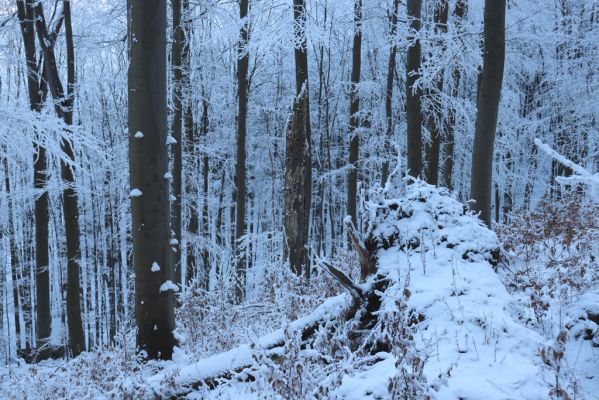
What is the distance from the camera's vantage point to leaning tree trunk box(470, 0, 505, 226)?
23.8ft

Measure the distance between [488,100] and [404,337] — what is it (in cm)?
587

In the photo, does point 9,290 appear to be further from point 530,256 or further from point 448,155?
point 530,256

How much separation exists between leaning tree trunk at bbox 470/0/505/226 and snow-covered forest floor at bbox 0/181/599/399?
1853mm

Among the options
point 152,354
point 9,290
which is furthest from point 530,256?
point 9,290

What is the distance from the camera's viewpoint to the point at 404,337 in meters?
2.71

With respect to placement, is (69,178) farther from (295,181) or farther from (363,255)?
(363,255)

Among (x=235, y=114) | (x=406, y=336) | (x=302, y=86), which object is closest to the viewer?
(x=406, y=336)

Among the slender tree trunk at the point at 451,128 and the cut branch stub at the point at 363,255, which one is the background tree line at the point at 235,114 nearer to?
the slender tree trunk at the point at 451,128

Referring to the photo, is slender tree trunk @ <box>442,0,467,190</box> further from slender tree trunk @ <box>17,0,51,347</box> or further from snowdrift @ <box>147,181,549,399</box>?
slender tree trunk @ <box>17,0,51,347</box>

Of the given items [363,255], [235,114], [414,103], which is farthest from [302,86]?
[235,114]

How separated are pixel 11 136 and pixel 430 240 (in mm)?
4712

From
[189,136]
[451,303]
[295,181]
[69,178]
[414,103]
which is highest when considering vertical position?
[414,103]

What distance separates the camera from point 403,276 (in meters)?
3.75

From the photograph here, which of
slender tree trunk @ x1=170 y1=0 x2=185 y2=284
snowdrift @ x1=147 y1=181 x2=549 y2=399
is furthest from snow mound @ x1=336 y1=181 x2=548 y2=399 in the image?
slender tree trunk @ x1=170 y1=0 x2=185 y2=284
